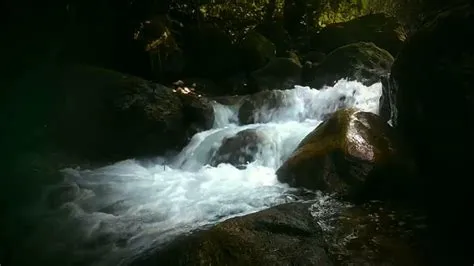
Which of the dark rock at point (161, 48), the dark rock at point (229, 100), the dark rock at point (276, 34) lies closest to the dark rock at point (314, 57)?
the dark rock at point (276, 34)

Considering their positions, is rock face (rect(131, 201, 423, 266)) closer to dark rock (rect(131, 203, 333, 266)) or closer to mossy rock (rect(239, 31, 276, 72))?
dark rock (rect(131, 203, 333, 266))

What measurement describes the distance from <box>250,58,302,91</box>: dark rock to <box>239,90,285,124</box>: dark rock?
1.56 meters

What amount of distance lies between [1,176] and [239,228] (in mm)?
5587

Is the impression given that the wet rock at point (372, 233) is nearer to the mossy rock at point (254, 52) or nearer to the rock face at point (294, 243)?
the rock face at point (294, 243)

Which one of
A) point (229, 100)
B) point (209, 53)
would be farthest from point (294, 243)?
point (209, 53)

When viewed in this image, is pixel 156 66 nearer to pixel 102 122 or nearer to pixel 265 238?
pixel 102 122

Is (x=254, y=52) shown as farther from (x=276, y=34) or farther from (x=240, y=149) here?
(x=240, y=149)

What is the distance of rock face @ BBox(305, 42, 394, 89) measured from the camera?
11906 millimetres

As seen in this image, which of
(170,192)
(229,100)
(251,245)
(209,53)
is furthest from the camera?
(209,53)

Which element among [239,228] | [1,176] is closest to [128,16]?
[1,176]

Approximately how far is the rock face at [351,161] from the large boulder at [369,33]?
28.3 feet

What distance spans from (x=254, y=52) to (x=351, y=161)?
8856 mm

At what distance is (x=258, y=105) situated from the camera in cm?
1087

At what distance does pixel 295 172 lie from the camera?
6301 millimetres
